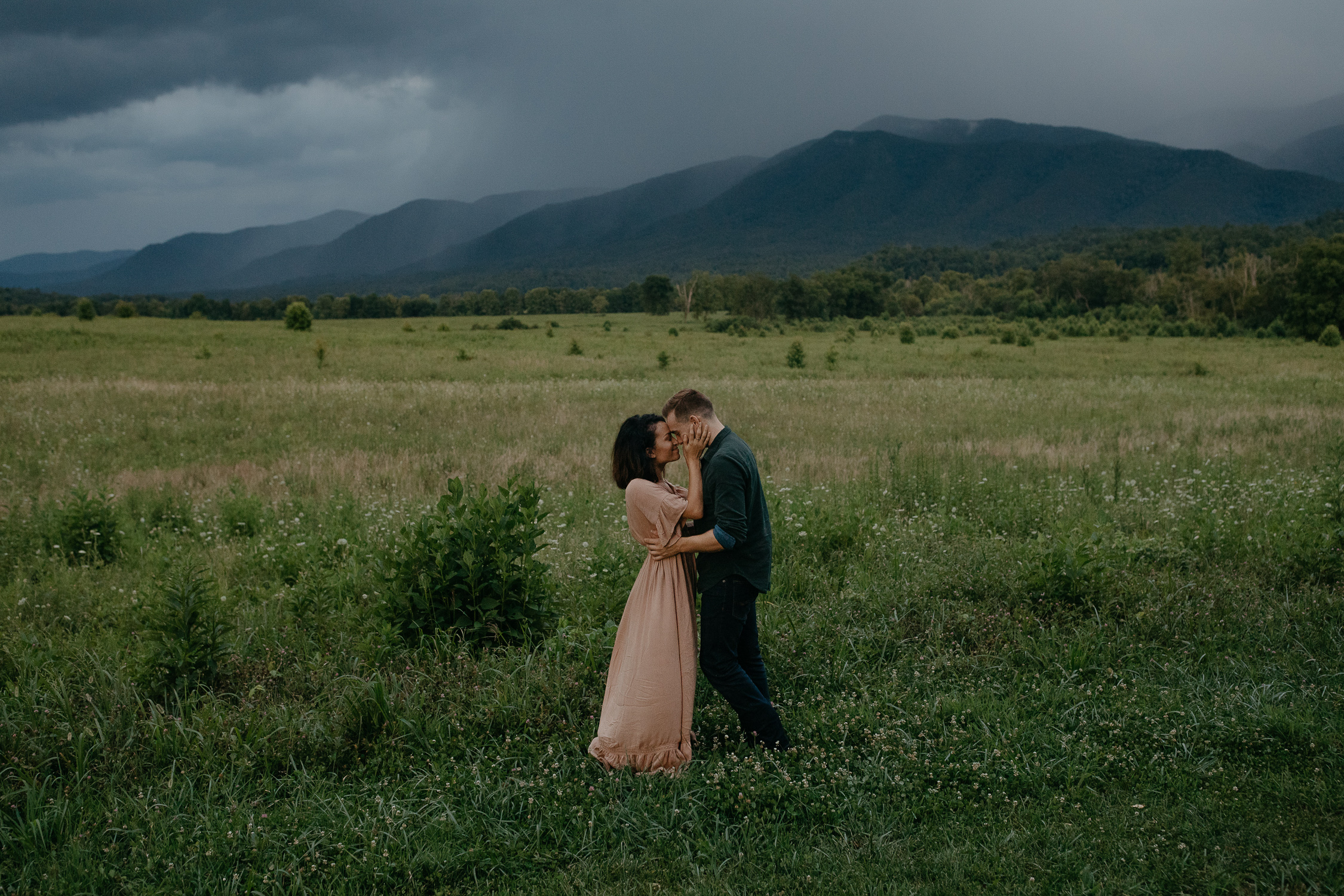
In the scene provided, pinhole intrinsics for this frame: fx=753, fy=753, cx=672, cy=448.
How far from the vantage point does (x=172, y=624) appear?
17.0ft

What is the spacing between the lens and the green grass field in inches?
146

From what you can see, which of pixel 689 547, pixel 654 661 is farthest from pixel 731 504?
pixel 654 661

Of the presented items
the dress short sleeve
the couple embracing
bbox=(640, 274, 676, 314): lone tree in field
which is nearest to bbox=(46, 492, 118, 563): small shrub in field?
the couple embracing

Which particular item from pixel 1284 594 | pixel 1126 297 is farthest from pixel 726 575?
pixel 1126 297

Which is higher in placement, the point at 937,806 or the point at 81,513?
the point at 81,513

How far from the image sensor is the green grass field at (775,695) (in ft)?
12.2

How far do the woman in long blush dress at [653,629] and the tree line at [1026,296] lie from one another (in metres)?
67.5

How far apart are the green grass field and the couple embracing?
0.26 metres

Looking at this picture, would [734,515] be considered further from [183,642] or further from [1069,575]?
[1069,575]

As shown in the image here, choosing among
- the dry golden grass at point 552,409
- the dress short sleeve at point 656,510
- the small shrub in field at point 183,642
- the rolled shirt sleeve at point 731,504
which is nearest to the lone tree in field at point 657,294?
the dry golden grass at point 552,409

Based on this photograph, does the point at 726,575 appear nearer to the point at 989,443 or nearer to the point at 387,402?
the point at 989,443

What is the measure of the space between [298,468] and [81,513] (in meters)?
4.22

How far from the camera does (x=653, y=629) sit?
441cm

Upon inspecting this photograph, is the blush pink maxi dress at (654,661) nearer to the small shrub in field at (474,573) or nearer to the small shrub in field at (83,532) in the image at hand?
the small shrub in field at (474,573)
